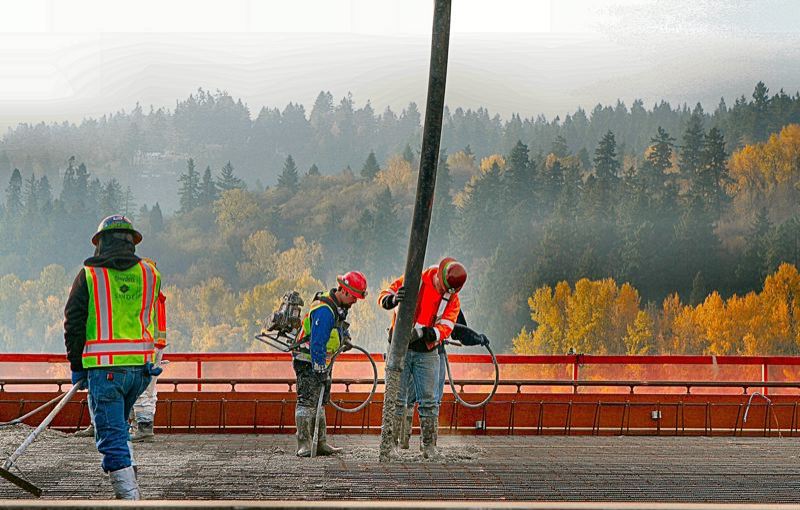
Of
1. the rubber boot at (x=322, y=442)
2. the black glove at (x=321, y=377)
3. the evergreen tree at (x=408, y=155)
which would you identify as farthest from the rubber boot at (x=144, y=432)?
the evergreen tree at (x=408, y=155)

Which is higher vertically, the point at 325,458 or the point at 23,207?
the point at 23,207

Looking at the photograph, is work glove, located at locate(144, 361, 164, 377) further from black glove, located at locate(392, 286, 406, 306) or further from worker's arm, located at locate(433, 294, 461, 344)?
worker's arm, located at locate(433, 294, 461, 344)

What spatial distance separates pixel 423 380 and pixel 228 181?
1633 inches

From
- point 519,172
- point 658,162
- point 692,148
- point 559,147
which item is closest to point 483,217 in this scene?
point 519,172

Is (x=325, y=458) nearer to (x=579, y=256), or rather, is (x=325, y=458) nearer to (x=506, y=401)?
(x=506, y=401)

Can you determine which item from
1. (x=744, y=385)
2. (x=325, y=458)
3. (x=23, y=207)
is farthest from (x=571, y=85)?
(x=325, y=458)

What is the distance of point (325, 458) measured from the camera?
9.41m

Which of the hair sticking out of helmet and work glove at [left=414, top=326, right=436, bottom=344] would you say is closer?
the hair sticking out of helmet

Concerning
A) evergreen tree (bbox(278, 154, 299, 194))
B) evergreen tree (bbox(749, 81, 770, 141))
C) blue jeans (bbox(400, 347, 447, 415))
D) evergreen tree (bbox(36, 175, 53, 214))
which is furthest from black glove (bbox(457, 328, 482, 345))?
evergreen tree (bbox(749, 81, 770, 141))

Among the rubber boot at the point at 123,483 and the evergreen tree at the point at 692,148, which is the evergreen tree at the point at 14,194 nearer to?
the evergreen tree at the point at 692,148

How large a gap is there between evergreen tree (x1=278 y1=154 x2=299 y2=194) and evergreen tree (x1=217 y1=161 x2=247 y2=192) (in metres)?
1.76

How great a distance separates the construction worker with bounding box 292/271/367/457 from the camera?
9.26 m

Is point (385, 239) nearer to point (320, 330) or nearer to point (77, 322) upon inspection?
point (320, 330)

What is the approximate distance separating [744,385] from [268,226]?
37606mm
